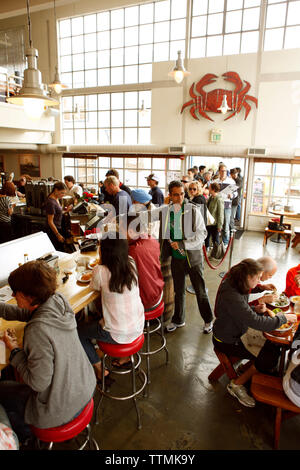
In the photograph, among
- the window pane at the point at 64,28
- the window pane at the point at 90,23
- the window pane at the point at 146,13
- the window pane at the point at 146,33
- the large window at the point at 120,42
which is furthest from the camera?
the window pane at the point at 64,28

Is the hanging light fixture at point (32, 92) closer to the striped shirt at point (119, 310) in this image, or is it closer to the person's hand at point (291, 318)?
the striped shirt at point (119, 310)

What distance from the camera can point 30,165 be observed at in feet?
45.6

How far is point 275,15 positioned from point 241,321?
9741 millimetres

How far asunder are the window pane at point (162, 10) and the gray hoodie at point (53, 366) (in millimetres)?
11396

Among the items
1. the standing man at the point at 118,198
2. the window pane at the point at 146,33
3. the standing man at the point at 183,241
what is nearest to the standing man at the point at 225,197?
the standing man at the point at 118,198

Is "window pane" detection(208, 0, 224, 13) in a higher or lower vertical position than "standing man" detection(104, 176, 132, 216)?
higher

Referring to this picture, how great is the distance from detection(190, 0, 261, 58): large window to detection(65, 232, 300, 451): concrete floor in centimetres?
946

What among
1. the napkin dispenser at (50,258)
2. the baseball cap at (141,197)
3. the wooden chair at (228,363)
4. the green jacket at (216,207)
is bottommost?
the wooden chair at (228,363)

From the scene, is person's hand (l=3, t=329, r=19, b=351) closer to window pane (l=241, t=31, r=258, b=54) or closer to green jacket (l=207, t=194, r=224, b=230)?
green jacket (l=207, t=194, r=224, b=230)

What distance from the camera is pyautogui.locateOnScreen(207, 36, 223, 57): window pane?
9.43m

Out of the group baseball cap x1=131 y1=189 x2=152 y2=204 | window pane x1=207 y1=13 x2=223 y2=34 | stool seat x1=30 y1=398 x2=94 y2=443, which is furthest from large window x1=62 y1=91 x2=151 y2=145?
stool seat x1=30 y1=398 x2=94 y2=443

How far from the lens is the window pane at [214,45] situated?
943 centimetres

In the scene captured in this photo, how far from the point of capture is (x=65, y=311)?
5.96ft

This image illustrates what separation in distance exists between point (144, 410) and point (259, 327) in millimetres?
1284
